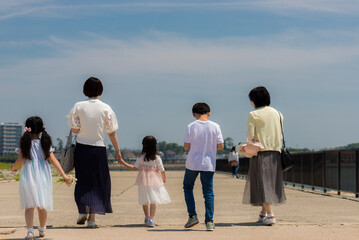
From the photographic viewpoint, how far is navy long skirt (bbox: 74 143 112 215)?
8367 mm

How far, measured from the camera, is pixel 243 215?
33.8 ft

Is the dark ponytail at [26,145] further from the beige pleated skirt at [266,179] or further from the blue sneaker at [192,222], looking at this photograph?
the beige pleated skirt at [266,179]

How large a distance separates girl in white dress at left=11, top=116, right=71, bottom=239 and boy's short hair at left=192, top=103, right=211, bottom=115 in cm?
203

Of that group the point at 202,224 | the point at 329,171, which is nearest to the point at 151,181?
the point at 202,224

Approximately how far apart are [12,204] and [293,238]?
7.17m

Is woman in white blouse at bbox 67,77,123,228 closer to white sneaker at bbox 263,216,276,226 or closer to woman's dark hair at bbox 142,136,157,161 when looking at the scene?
woman's dark hair at bbox 142,136,157,161

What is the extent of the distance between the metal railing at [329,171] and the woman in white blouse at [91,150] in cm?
820

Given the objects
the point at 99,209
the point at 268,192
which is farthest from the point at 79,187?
the point at 268,192

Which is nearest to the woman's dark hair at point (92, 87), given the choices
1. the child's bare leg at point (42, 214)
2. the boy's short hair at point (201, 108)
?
the boy's short hair at point (201, 108)

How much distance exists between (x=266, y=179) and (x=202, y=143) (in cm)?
112

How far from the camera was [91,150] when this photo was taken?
330 inches

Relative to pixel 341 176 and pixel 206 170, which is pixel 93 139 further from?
pixel 341 176

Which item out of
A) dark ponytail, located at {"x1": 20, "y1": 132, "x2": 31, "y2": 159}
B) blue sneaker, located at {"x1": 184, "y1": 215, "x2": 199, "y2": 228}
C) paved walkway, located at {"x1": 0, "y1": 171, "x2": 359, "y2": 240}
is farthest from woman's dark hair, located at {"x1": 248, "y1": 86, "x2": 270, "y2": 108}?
dark ponytail, located at {"x1": 20, "y1": 132, "x2": 31, "y2": 159}

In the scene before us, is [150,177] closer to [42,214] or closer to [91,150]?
[91,150]
